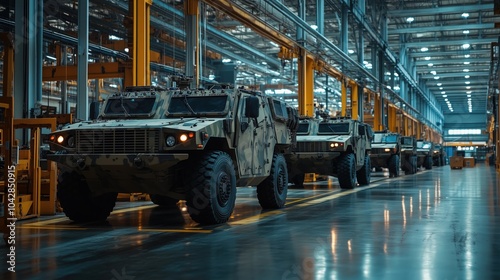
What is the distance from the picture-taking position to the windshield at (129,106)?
364 inches

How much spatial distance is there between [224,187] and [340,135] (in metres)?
8.83

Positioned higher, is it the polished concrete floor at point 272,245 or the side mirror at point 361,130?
the side mirror at point 361,130

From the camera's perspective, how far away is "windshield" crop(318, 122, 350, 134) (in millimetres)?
16938

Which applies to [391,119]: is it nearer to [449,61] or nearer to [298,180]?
[449,61]

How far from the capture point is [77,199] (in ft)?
27.7

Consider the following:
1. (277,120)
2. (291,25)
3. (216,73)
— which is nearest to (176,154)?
(277,120)

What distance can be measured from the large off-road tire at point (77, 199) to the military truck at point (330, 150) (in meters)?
7.26

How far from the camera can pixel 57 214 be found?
10164mm

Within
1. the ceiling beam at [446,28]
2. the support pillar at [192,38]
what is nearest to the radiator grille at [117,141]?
the support pillar at [192,38]

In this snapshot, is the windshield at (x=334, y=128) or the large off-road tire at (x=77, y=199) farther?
the windshield at (x=334, y=128)

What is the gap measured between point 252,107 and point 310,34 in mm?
13597

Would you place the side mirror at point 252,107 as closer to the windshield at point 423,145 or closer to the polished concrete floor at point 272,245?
the polished concrete floor at point 272,245

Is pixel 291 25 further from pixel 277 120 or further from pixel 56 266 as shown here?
pixel 56 266

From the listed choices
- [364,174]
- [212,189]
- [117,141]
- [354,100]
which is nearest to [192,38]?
[364,174]
